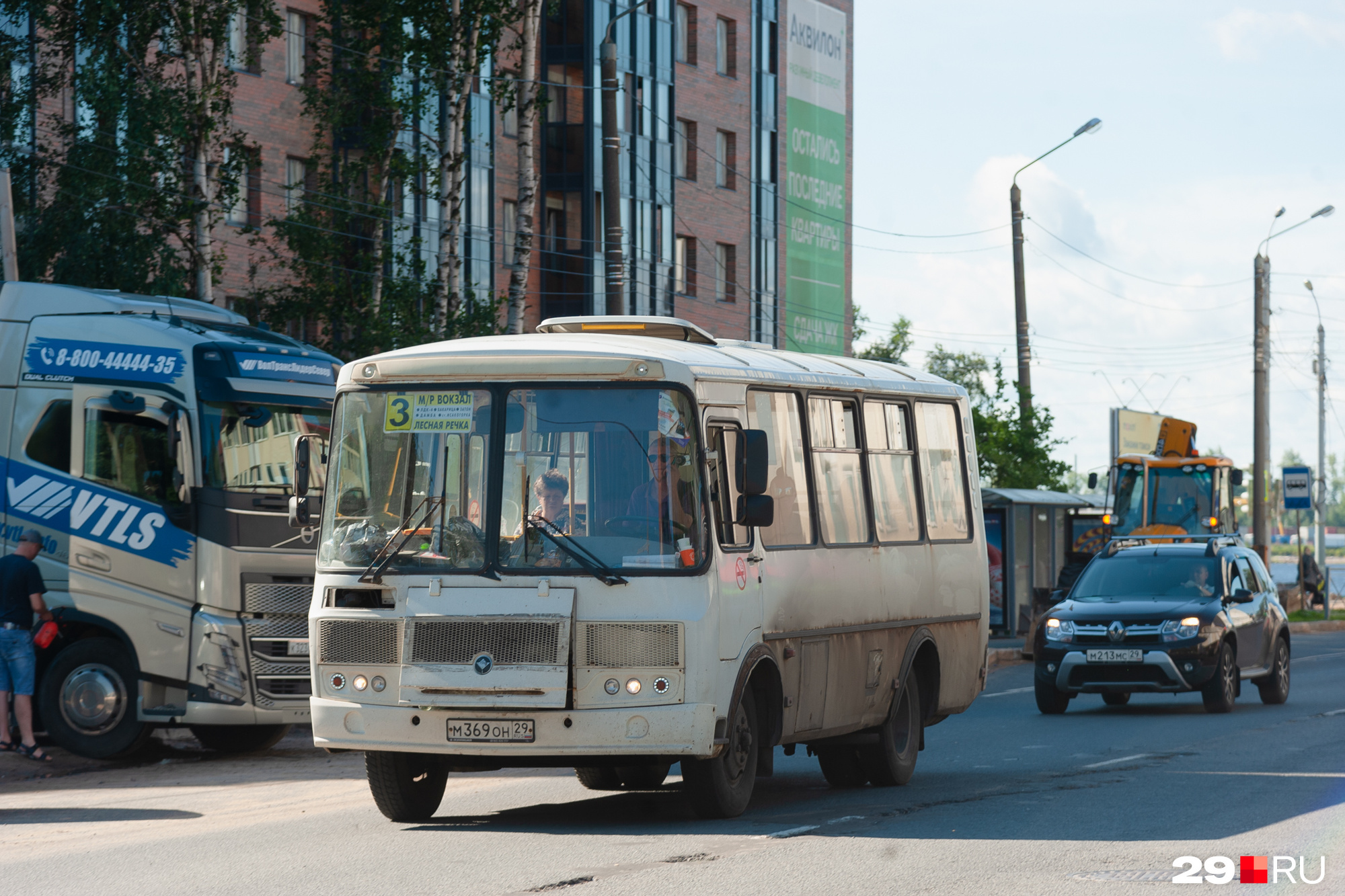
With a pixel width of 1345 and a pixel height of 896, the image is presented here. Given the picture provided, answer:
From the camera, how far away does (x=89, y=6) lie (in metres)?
26.4

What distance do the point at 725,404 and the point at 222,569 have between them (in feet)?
20.6

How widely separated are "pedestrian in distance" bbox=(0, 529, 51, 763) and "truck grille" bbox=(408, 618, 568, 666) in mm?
6120

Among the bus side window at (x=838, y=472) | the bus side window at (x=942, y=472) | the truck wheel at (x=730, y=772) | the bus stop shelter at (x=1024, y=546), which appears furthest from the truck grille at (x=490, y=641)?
the bus stop shelter at (x=1024, y=546)

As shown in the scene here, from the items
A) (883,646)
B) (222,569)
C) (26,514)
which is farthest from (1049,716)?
(26,514)

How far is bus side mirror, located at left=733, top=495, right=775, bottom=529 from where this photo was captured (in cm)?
1066

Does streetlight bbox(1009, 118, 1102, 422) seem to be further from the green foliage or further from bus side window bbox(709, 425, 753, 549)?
bus side window bbox(709, 425, 753, 549)

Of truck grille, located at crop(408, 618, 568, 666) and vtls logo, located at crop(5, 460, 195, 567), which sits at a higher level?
vtls logo, located at crop(5, 460, 195, 567)

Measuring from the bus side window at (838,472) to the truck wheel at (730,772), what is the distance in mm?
1636

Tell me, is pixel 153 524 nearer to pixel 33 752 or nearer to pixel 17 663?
pixel 17 663

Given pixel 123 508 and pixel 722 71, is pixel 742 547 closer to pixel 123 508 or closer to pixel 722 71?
pixel 123 508

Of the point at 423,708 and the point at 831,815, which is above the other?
the point at 423,708

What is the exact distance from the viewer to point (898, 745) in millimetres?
13172

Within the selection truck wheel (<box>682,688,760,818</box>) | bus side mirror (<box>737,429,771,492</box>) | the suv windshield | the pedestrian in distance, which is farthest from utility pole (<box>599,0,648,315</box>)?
bus side mirror (<box>737,429,771,492</box>)

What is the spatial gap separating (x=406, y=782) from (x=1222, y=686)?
1140 centimetres
